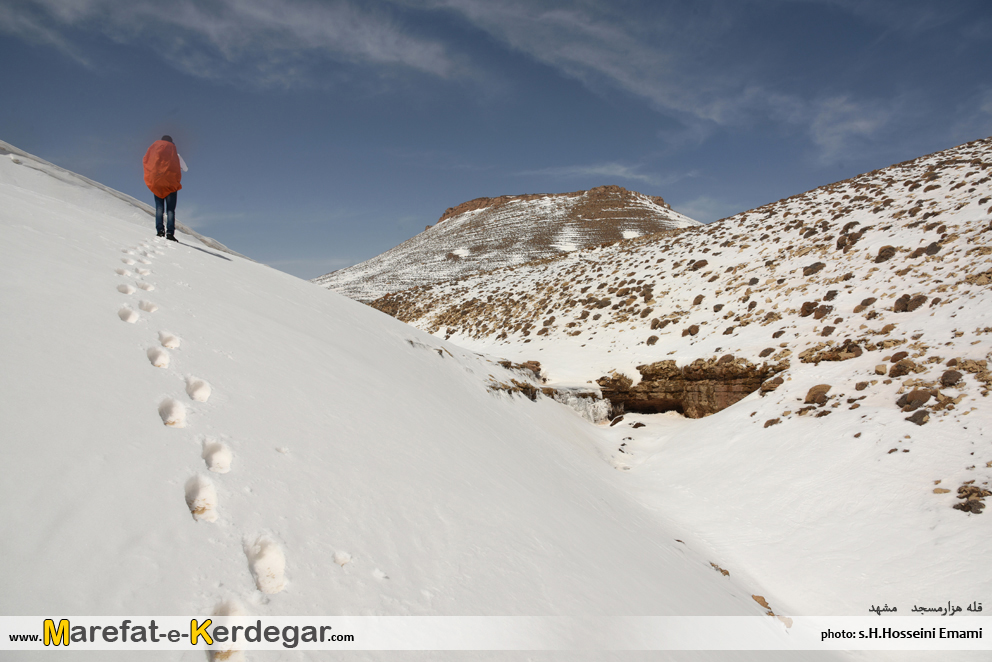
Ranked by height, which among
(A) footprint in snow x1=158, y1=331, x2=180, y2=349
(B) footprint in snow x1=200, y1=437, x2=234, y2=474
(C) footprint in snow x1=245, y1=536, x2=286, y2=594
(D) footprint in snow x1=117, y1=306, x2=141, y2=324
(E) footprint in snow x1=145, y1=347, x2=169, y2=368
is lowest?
(C) footprint in snow x1=245, y1=536, x2=286, y2=594

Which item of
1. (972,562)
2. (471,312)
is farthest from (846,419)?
(471,312)

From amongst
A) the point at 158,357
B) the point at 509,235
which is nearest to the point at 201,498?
the point at 158,357

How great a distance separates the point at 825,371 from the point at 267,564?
9687mm

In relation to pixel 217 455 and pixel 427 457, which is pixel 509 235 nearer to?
pixel 427 457

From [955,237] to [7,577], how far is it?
47.0ft

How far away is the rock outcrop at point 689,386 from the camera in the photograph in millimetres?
10117

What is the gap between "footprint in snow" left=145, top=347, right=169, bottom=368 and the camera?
3430 millimetres

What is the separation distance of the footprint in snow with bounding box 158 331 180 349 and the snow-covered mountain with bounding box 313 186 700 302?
101 ft

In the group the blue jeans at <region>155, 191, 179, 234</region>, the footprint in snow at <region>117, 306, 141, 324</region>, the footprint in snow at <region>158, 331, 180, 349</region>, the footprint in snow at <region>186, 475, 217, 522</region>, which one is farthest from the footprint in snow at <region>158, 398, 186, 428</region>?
the blue jeans at <region>155, 191, 179, 234</region>

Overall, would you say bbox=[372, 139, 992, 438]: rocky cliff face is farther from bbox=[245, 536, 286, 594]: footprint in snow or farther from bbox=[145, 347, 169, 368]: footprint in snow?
bbox=[145, 347, 169, 368]: footprint in snow

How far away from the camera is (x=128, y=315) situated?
400cm

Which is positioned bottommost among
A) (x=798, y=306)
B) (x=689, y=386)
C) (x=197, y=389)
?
(x=197, y=389)

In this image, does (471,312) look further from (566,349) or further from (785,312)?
(785,312)

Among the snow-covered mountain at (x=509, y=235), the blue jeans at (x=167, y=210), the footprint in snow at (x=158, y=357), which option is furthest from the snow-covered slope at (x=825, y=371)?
the snow-covered mountain at (x=509, y=235)
